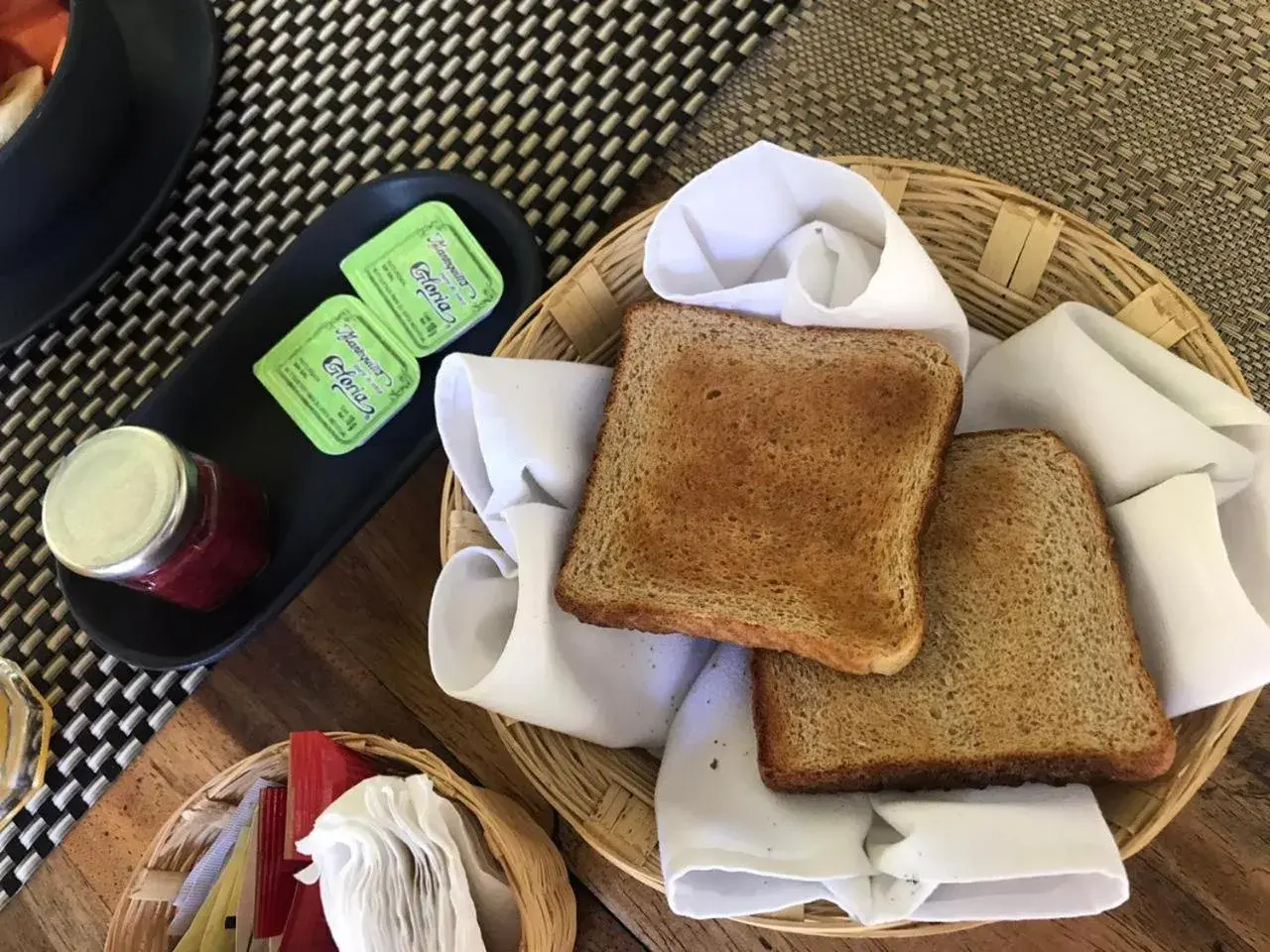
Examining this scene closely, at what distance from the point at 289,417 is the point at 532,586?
31 centimetres

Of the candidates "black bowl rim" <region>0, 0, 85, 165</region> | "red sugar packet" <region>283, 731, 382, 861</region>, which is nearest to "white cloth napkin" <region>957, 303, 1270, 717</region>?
"red sugar packet" <region>283, 731, 382, 861</region>

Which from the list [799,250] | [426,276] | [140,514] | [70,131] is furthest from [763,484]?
[70,131]

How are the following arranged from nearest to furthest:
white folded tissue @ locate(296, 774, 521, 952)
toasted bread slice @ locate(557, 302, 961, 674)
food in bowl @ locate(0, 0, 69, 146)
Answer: white folded tissue @ locate(296, 774, 521, 952) → toasted bread slice @ locate(557, 302, 961, 674) → food in bowl @ locate(0, 0, 69, 146)

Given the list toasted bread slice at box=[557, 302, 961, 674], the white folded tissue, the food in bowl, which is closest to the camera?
the white folded tissue

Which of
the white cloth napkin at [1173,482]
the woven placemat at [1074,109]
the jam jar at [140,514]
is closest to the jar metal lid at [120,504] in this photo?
the jam jar at [140,514]

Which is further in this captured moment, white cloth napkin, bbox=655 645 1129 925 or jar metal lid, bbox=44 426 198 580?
jar metal lid, bbox=44 426 198 580

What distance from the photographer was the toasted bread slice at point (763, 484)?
674 millimetres

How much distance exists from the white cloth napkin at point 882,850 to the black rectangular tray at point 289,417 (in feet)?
1.12

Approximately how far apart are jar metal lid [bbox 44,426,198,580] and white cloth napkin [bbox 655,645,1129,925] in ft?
1.23

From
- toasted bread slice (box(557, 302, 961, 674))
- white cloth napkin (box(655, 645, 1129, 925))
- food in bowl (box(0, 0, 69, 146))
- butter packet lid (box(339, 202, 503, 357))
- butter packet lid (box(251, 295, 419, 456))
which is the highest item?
food in bowl (box(0, 0, 69, 146))

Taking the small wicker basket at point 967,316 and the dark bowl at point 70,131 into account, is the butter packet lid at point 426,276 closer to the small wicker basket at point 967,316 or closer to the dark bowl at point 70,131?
the small wicker basket at point 967,316

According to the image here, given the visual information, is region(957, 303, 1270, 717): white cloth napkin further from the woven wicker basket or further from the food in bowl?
the food in bowl

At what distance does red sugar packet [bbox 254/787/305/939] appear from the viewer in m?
0.65

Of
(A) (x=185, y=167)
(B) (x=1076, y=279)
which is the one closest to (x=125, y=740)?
(A) (x=185, y=167)
